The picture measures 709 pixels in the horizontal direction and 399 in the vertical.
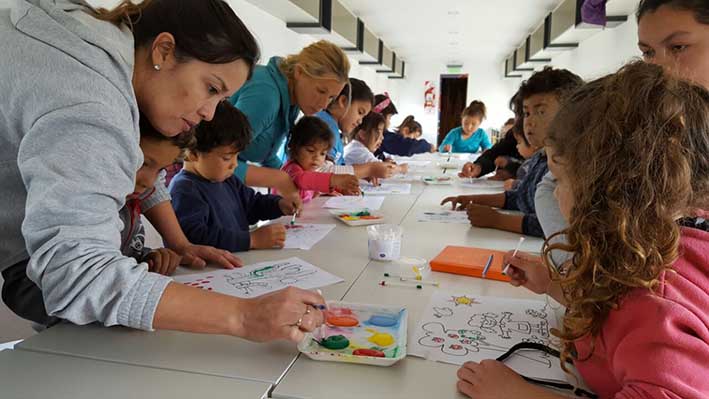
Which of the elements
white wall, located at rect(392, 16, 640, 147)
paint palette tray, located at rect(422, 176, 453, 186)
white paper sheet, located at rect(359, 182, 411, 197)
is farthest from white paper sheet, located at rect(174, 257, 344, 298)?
white wall, located at rect(392, 16, 640, 147)

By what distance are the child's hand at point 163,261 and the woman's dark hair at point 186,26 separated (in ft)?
1.51

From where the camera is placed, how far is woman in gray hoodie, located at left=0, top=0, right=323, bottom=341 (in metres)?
0.64

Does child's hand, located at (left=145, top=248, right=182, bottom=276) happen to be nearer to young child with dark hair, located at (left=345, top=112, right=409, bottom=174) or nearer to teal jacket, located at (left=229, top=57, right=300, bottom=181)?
teal jacket, located at (left=229, top=57, right=300, bottom=181)

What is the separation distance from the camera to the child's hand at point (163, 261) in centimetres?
110

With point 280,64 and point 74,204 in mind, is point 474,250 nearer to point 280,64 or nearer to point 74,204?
point 74,204

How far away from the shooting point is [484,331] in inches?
32.8

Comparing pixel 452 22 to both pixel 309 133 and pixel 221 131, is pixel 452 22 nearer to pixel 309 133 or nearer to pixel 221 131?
pixel 309 133

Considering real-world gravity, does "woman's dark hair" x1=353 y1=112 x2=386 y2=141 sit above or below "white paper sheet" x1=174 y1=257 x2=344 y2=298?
above

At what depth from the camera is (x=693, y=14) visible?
110 cm

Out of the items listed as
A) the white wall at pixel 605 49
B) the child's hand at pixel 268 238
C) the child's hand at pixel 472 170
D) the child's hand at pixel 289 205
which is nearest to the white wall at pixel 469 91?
the white wall at pixel 605 49

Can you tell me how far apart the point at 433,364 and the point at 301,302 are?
0.71 feet

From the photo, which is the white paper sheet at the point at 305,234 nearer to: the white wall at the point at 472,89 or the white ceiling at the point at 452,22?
the white ceiling at the point at 452,22

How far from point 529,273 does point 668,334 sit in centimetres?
41

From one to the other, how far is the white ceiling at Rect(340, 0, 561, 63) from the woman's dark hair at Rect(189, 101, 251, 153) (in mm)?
3385
